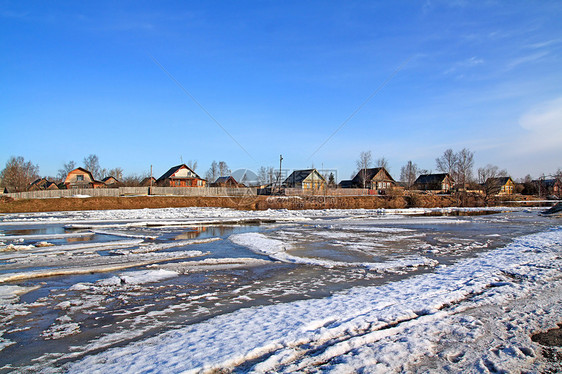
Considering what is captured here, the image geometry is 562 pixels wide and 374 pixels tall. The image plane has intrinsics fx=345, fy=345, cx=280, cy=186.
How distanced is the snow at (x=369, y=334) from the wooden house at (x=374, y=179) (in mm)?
78514

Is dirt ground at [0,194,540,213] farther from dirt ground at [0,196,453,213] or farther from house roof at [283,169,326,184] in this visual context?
house roof at [283,169,326,184]

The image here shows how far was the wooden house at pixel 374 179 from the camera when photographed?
86938mm

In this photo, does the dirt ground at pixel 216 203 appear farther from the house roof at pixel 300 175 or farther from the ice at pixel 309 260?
the house roof at pixel 300 175

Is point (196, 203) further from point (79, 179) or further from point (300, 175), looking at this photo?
point (79, 179)

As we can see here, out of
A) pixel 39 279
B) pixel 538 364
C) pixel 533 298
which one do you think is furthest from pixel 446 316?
pixel 39 279

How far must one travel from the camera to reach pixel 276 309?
7004 millimetres

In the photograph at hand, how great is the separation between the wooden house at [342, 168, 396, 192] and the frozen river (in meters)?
73.9

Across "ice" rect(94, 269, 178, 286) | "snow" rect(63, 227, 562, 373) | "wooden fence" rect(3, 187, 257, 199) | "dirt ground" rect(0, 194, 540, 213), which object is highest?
"wooden fence" rect(3, 187, 257, 199)

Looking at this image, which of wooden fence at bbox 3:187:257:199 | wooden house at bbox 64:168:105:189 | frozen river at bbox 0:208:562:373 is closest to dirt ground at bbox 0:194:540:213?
wooden fence at bbox 3:187:257:199

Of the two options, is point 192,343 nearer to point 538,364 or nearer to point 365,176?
point 538,364

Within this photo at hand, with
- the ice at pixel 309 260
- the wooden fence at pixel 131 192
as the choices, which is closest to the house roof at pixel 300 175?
the wooden fence at pixel 131 192

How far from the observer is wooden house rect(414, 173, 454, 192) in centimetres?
8894

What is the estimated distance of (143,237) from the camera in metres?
18.0

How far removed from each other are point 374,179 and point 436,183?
17.4m
